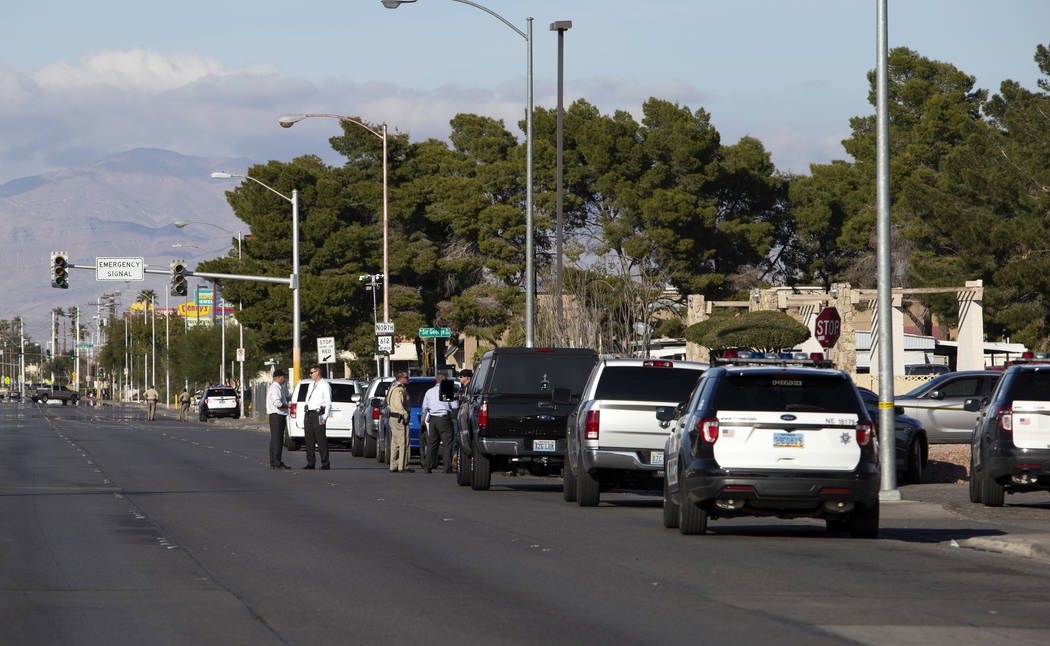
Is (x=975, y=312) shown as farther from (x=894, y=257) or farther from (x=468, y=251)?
(x=468, y=251)

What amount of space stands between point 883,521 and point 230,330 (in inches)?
3480

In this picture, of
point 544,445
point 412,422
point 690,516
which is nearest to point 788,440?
point 690,516

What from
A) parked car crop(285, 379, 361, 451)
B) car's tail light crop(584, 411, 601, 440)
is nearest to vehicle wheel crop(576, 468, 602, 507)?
car's tail light crop(584, 411, 601, 440)

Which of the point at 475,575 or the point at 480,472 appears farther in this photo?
the point at 480,472

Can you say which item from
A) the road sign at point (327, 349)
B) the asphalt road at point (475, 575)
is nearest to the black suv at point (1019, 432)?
the asphalt road at point (475, 575)

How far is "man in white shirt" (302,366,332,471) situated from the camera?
94.6 ft

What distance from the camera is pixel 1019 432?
63.0ft

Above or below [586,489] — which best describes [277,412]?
above

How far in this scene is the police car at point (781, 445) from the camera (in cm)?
1514

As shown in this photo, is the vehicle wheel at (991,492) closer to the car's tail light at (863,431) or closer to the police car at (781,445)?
the police car at (781,445)

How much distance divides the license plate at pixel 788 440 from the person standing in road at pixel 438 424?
12.9 metres

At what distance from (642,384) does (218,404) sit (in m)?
58.9

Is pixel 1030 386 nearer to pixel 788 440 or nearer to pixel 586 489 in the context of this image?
pixel 788 440

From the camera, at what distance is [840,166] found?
Result: 246ft
